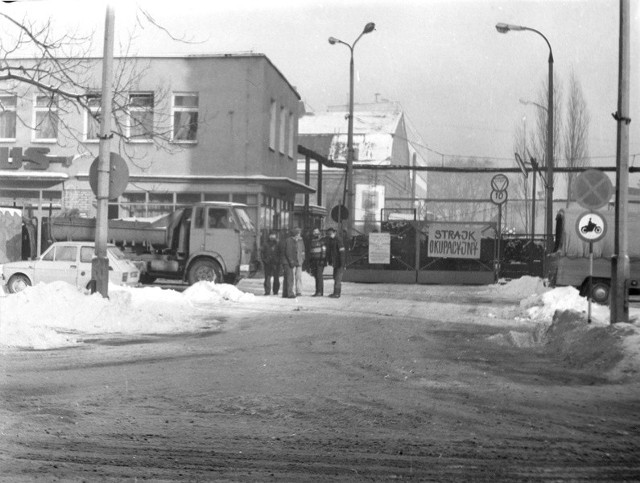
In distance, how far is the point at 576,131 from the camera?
104 feet

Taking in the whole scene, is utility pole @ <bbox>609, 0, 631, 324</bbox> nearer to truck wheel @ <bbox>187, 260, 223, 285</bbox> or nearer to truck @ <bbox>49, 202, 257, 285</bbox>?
truck @ <bbox>49, 202, 257, 285</bbox>

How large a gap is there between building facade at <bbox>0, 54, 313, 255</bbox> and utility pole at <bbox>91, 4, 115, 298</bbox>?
8822mm

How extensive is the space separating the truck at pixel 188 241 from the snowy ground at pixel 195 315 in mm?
1964

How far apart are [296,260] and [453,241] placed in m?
9.10

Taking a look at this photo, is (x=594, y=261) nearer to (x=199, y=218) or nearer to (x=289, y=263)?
(x=289, y=263)

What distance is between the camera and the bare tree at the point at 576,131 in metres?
27.2

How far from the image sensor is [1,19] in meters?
13.3

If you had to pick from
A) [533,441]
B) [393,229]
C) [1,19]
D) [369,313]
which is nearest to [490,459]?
[533,441]

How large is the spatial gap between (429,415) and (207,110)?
64.6 ft

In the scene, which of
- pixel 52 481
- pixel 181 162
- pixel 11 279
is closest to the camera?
pixel 52 481

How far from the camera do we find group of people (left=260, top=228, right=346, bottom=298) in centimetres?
2180

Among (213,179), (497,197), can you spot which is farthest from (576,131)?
(213,179)

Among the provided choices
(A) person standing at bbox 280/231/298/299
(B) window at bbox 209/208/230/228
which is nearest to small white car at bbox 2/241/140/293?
(B) window at bbox 209/208/230/228

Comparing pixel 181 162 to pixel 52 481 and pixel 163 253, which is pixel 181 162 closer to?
pixel 163 253
